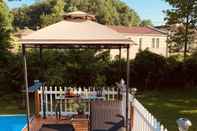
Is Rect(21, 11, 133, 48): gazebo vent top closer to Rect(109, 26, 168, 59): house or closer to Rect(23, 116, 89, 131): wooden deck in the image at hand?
Rect(23, 116, 89, 131): wooden deck

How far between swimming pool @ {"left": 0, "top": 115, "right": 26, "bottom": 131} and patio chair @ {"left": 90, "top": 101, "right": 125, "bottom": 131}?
3.54 meters

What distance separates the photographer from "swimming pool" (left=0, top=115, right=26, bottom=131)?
33.6ft

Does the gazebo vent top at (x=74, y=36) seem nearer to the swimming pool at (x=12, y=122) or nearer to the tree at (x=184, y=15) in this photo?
the swimming pool at (x=12, y=122)

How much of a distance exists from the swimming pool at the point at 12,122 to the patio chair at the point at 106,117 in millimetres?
3535

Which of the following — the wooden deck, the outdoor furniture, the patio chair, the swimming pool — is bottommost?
the swimming pool

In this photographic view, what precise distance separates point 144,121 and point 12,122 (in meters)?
6.08

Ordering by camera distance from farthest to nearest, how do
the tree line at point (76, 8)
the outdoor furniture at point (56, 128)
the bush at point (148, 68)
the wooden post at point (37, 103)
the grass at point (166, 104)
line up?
the tree line at point (76, 8) < the bush at point (148, 68) < the grass at point (166, 104) < the wooden post at point (37, 103) < the outdoor furniture at point (56, 128)

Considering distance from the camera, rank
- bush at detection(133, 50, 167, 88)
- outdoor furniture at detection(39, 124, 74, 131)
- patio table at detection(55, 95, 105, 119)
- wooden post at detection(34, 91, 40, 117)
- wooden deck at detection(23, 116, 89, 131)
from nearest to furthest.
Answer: outdoor furniture at detection(39, 124, 74, 131), wooden deck at detection(23, 116, 89, 131), patio table at detection(55, 95, 105, 119), wooden post at detection(34, 91, 40, 117), bush at detection(133, 50, 167, 88)

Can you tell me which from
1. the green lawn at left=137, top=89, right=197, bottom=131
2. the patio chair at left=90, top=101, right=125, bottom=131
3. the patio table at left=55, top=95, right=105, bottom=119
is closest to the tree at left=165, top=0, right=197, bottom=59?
the green lawn at left=137, top=89, right=197, bottom=131

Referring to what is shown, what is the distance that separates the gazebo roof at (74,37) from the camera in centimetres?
671

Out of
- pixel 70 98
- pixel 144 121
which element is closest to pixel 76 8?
pixel 70 98

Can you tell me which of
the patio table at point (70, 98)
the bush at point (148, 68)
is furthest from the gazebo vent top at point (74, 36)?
the bush at point (148, 68)

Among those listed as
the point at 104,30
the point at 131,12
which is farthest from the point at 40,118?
the point at 131,12

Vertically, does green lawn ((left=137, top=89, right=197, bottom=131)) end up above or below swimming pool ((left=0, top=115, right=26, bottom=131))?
above
